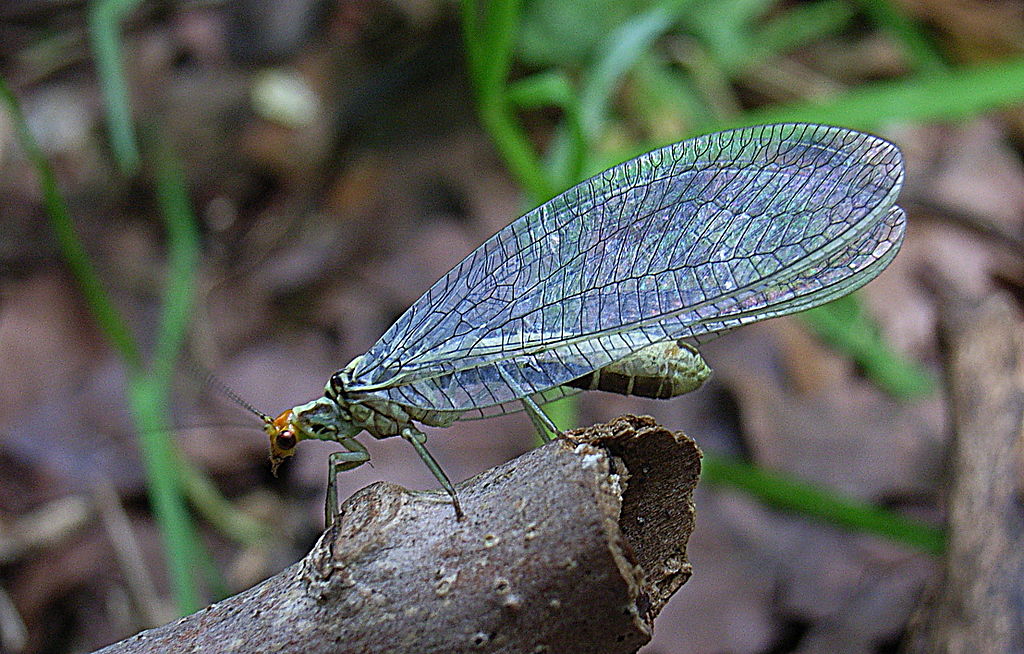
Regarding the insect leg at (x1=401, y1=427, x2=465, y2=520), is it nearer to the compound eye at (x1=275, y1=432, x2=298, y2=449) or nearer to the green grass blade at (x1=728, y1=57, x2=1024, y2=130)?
the compound eye at (x1=275, y1=432, x2=298, y2=449)

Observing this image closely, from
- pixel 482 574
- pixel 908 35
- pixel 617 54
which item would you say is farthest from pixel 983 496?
pixel 908 35

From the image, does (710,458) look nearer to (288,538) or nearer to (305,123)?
(288,538)

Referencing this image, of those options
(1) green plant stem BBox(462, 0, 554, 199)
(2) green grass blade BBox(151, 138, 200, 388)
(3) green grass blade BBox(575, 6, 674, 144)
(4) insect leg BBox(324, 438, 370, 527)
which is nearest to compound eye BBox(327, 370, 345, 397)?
(4) insect leg BBox(324, 438, 370, 527)

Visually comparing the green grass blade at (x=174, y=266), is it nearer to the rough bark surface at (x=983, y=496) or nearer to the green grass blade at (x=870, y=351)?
the green grass blade at (x=870, y=351)

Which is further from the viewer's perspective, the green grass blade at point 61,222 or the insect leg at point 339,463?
the green grass blade at point 61,222

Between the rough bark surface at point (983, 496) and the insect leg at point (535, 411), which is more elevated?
the insect leg at point (535, 411)

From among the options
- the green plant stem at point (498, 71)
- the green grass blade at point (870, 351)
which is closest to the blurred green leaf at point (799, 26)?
the green grass blade at point (870, 351)

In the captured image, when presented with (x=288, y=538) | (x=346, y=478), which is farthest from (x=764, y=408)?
(x=288, y=538)
